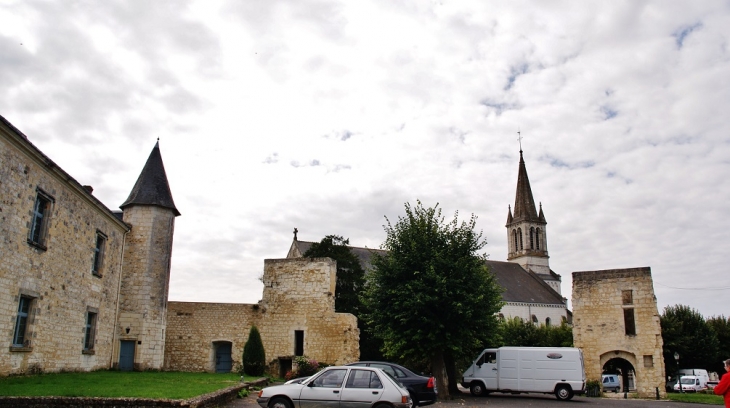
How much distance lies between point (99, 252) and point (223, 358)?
711 centimetres

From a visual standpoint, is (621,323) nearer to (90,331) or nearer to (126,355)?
(126,355)

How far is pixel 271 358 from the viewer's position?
22.4 meters

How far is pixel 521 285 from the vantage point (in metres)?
57.4

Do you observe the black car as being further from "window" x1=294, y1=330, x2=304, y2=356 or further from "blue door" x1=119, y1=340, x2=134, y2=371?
"blue door" x1=119, y1=340, x2=134, y2=371

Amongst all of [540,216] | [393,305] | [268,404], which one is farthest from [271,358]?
[540,216]

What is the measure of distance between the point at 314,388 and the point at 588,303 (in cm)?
1754

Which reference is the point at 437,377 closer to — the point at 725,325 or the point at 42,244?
the point at 42,244

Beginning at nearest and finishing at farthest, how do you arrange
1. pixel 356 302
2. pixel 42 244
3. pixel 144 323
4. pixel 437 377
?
pixel 42 244
pixel 437 377
pixel 144 323
pixel 356 302

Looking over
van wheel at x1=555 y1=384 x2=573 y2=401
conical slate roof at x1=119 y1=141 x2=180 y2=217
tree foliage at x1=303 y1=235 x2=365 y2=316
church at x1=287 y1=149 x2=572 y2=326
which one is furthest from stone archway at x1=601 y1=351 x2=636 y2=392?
conical slate roof at x1=119 y1=141 x2=180 y2=217

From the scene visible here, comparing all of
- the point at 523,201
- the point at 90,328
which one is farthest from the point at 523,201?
the point at 90,328

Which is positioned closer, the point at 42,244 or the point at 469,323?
the point at 42,244

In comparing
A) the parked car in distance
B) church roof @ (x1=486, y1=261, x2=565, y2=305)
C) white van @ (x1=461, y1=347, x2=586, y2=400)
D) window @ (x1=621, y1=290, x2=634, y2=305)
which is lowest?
the parked car in distance

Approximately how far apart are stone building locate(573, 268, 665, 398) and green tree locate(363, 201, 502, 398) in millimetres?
6535

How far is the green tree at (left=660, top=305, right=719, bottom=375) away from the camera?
101 feet
